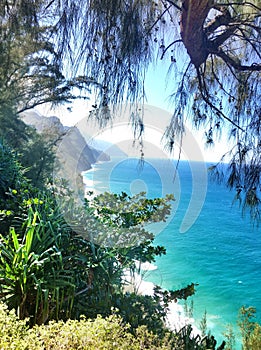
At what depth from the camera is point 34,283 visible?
147 cm

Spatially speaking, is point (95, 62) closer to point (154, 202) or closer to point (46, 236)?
point (46, 236)

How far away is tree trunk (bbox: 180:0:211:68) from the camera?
3.46ft

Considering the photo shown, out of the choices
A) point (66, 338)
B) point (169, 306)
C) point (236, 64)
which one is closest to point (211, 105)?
point (236, 64)

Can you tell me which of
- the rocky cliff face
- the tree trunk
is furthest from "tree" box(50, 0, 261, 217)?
the rocky cliff face

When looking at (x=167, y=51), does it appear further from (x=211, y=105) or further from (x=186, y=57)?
(x=211, y=105)

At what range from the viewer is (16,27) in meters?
1.20

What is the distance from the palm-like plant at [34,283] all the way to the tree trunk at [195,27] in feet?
3.75

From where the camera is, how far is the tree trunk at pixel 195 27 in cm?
106

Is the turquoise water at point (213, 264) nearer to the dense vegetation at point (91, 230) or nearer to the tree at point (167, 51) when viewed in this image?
the dense vegetation at point (91, 230)

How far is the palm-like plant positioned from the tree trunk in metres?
1.14

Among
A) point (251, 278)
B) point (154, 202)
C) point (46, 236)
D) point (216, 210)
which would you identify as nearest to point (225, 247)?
point (251, 278)

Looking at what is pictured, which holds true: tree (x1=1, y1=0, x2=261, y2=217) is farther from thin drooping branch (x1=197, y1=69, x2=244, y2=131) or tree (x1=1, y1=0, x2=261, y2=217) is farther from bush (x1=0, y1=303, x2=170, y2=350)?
bush (x1=0, y1=303, x2=170, y2=350)

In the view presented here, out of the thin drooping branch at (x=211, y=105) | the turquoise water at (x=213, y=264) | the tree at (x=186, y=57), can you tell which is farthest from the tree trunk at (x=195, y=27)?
the turquoise water at (x=213, y=264)

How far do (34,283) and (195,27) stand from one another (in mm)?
1339
